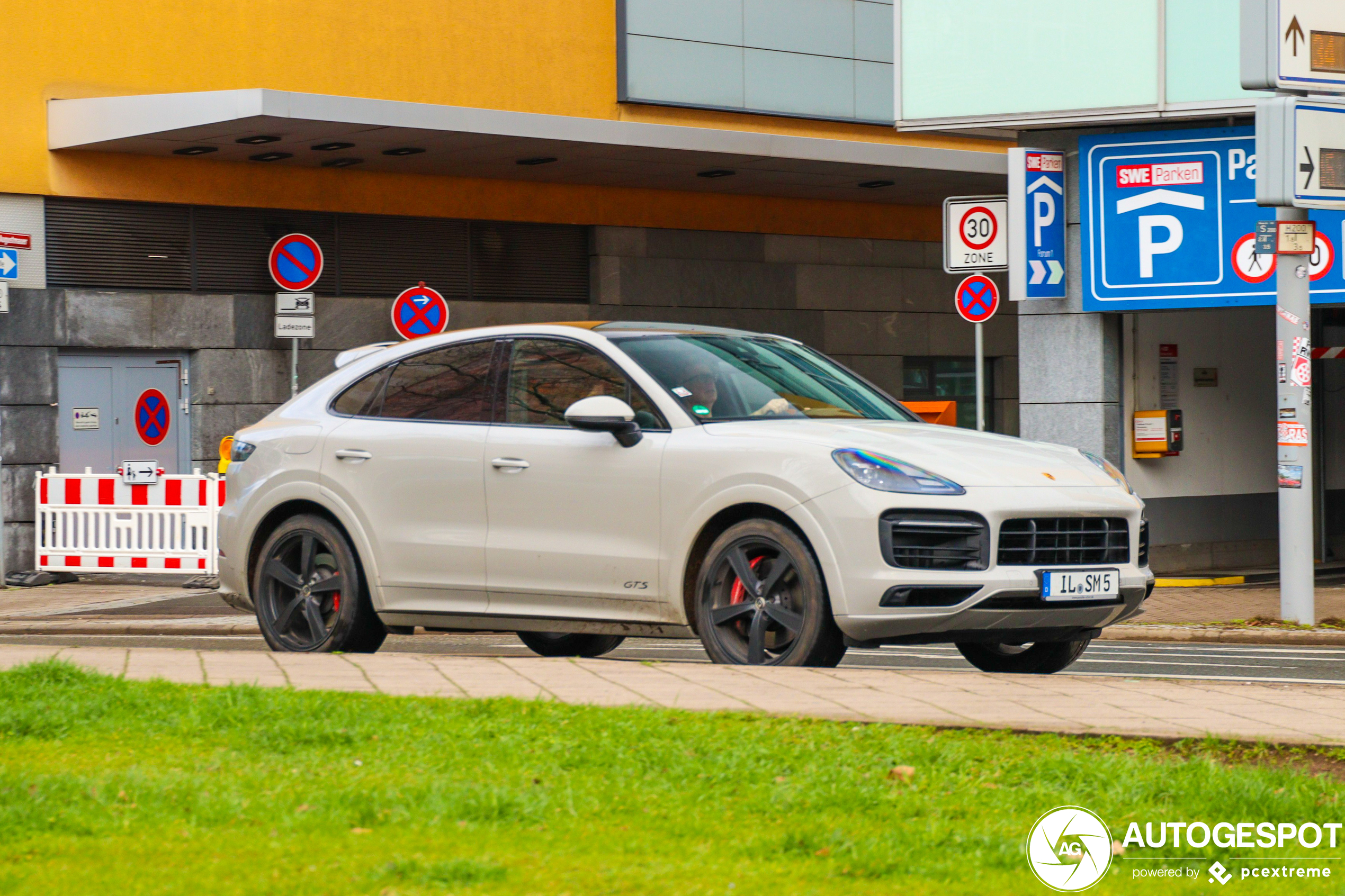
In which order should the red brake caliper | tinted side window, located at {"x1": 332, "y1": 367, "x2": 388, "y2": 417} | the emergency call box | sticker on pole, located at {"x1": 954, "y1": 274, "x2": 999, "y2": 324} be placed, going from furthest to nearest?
sticker on pole, located at {"x1": 954, "y1": 274, "x2": 999, "y2": 324}
the emergency call box
tinted side window, located at {"x1": 332, "y1": 367, "x2": 388, "y2": 417}
the red brake caliper

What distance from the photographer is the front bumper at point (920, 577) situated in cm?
764

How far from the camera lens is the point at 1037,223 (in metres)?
17.5

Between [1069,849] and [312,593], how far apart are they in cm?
563

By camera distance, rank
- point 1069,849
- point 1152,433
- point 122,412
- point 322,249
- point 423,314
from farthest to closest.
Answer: point 322,249, point 122,412, point 423,314, point 1152,433, point 1069,849

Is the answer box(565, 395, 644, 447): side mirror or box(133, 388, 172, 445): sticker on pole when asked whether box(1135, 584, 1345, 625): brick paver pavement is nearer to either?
box(565, 395, 644, 447): side mirror

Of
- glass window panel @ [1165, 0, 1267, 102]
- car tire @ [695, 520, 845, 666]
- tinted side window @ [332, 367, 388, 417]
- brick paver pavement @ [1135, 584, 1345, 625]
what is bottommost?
brick paver pavement @ [1135, 584, 1345, 625]

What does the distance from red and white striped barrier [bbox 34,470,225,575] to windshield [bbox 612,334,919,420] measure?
1052cm

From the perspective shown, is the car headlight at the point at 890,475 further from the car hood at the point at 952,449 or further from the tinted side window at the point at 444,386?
the tinted side window at the point at 444,386

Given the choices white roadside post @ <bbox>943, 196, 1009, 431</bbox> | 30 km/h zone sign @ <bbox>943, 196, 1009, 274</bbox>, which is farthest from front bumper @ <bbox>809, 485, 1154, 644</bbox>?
30 km/h zone sign @ <bbox>943, 196, 1009, 274</bbox>

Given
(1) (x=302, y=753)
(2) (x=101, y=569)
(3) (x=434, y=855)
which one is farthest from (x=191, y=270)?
(3) (x=434, y=855)

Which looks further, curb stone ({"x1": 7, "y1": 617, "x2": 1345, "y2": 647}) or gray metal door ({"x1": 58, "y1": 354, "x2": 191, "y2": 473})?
→ gray metal door ({"x1": 58, "y1": 354, "x2": 191, "y2": 473})

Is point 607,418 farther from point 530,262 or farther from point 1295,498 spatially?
point 530,262

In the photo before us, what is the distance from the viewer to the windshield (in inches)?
336

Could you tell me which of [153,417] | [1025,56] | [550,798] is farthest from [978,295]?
[550,798]
